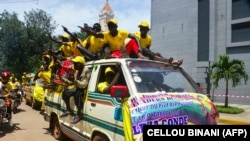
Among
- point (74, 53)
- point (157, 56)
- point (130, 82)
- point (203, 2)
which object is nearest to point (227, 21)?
point (203, 2)

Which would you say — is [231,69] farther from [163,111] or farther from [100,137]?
[163,111]

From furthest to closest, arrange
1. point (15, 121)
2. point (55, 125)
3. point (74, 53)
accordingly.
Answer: point (15, 121) < point (74, 53) < point (55, 125)

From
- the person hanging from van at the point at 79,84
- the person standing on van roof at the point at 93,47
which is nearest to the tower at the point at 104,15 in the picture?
the person standing on van roof at the point at 93,47

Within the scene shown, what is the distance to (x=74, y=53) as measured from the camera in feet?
30.8

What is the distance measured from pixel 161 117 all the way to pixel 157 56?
7.17 feet

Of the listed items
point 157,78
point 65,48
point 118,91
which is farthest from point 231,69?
point 118,91

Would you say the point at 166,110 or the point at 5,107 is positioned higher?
the point at 166,110

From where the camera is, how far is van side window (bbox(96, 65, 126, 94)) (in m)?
5.29

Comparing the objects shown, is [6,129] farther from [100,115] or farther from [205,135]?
[205,135]

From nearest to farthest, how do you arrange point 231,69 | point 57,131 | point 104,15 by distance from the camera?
point 57,131 → point 231,69 → point 104,15

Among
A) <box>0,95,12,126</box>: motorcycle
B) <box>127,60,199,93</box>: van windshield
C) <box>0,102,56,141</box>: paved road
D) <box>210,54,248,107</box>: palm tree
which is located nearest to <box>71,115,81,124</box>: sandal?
<box>127,60,199,93</box>: van windshield

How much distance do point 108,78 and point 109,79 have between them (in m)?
0.03

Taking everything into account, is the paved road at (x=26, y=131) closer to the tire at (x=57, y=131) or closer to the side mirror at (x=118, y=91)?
the tire at (x=57, y=131)

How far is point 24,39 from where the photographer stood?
3709cm
